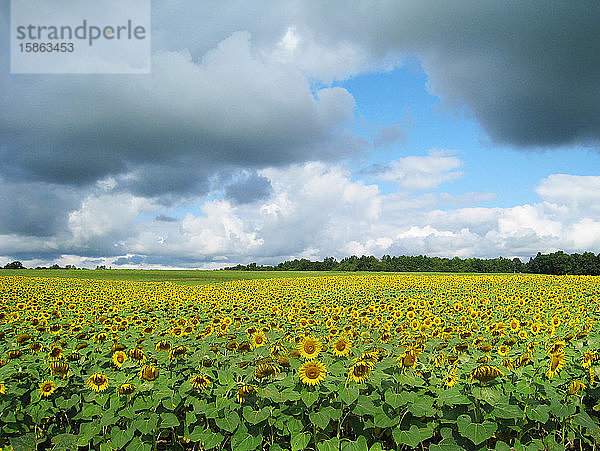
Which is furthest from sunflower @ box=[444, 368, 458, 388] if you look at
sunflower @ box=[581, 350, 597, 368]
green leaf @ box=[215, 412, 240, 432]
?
green leaf @ box=[215, 412, 240, 432]

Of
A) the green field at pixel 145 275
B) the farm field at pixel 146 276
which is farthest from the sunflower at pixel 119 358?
the farm field at pixel 146 276

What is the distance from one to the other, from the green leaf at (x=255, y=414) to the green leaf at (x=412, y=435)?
126 centimetres

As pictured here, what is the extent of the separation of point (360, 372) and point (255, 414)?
1142mm

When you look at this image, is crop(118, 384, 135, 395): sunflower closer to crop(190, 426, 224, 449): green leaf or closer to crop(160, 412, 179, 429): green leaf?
crop(160, 412, 179, 429): green leaf

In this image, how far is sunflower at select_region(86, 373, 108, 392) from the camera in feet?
16.6

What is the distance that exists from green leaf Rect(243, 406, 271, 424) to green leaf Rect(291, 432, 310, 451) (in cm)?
34

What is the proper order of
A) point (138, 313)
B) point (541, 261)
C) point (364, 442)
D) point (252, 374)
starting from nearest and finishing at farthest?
1. point (364, 442)
2. point (252, 374)
3. point (138, 313)
4. point (541, 261)

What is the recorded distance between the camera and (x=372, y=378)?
453cm

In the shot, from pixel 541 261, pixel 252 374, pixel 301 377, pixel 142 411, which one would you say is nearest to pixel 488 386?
pixel 301 377

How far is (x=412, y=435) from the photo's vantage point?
167 inches

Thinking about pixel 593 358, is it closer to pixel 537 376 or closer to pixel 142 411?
pixel 537 376

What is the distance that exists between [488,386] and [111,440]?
13.2ft

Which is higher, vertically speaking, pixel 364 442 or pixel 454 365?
pixel 454 365

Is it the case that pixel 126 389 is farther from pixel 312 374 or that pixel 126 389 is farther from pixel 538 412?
pixel 538 412
